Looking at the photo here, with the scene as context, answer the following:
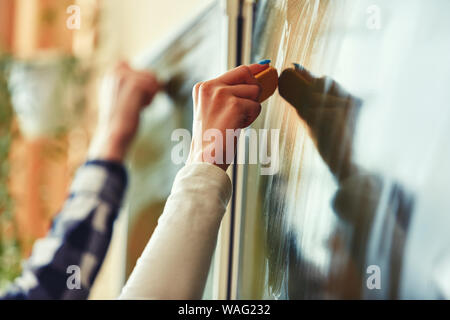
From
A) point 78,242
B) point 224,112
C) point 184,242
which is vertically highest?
point 224,112

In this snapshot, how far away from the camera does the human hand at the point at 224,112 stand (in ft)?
1.56

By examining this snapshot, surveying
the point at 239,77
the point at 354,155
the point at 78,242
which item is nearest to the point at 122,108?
the point at 78,242

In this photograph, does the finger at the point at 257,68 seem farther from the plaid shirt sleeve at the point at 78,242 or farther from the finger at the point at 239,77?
the plaid shirt sleeve at the point at 78,242

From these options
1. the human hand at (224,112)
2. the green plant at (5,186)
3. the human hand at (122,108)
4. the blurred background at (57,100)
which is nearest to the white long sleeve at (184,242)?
the human hand at (224,112)

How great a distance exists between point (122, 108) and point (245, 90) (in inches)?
26.5

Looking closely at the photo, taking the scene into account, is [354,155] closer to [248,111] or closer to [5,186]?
[248,111]

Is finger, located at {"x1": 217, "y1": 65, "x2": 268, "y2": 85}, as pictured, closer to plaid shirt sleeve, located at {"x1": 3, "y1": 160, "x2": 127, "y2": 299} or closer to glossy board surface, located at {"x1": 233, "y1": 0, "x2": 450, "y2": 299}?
glossy board surface, located at {"x1": 233, "y1": 0, "x2": 450, "y2": 299}

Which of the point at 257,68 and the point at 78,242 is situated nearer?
the point at 257,68

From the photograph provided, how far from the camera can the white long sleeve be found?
16.0 inches

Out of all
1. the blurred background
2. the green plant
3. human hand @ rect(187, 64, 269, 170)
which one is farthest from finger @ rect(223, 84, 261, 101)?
the green plant

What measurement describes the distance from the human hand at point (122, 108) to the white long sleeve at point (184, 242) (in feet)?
2.09

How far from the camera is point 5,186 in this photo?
1.81 meters

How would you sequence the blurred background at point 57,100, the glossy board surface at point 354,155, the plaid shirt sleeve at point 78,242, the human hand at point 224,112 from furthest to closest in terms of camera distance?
the blurred background at point 57,100
the plaid shirt sleeve at point 78,242
the human hand at point 224,112
the glossy board surface at point 354,155

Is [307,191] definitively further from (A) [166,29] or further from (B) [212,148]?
(A) [166,29]
